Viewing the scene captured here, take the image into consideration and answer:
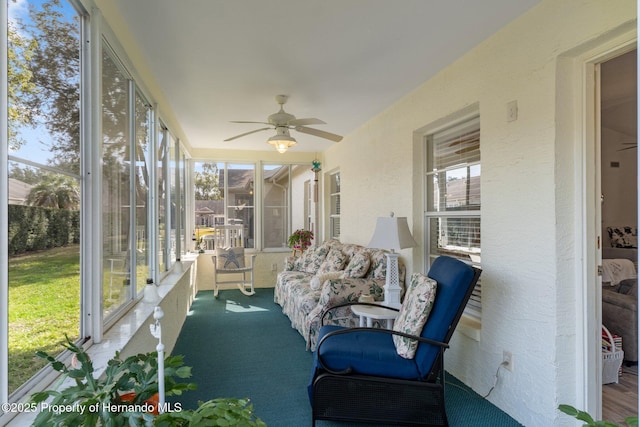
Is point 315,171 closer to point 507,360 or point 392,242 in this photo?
point 392,242

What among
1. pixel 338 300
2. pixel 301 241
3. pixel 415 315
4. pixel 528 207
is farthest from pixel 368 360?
pixel 301 241

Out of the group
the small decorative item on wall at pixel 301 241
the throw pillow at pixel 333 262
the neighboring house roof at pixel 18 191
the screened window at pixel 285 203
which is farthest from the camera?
the screened window at pixel 285 203

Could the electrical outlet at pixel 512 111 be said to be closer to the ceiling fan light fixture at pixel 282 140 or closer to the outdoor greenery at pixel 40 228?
the ceiling fan light fixture at pixel 282 140

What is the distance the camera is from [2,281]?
100 centimetres

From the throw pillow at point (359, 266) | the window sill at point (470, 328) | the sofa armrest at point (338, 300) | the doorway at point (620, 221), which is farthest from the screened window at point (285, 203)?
the doorway at point (620, 221)

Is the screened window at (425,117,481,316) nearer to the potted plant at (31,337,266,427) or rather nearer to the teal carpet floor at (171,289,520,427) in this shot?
the teal carpet floor at (171,289,520,427)

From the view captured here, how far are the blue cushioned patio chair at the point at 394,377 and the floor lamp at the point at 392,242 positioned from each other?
71 cm

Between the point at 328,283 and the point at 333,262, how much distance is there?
1.14 meters

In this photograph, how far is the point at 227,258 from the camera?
555cm

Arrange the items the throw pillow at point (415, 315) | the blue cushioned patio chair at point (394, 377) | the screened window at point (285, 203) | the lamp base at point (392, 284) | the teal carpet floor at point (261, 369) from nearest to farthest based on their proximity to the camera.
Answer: the blue cushioned patio chair at point (394, 377)
the throw pillow at point (415, 315)
the teal carpet floor at point (261, 369)
the lamp base at point (392, 284)
the screened window at point (285, 203)

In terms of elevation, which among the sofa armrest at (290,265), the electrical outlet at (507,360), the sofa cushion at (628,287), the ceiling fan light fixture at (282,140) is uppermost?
the ceiling fan light fixture at (282,140)

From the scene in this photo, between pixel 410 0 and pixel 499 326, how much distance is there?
2.07 metres

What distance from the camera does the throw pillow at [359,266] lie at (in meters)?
3.53

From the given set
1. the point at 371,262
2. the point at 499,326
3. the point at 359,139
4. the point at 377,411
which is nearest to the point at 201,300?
the point at 371,262
